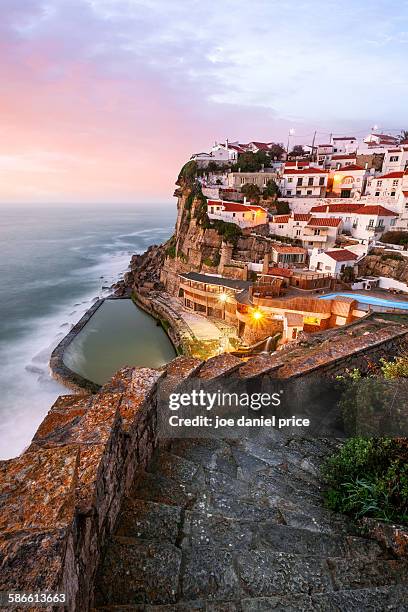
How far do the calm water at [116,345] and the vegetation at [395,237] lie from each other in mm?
25056

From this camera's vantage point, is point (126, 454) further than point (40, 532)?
Yes

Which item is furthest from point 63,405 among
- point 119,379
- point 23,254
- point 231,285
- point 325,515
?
point 23,254

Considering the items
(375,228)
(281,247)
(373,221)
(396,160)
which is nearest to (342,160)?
(396,160)

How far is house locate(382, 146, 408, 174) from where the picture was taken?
142 feet

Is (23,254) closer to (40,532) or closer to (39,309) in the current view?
(39,309)

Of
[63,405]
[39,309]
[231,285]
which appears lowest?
[39,309]

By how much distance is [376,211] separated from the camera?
33875mm

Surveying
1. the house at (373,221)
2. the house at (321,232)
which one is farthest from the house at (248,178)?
the house at (373,221)

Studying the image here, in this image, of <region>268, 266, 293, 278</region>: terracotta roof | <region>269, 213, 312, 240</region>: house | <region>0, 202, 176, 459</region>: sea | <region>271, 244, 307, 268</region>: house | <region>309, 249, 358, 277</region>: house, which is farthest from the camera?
<region>269, 213, 312, 240</region>: house

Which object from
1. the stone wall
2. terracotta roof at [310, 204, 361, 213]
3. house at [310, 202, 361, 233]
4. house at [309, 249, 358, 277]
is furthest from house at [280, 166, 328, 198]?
the stone wall

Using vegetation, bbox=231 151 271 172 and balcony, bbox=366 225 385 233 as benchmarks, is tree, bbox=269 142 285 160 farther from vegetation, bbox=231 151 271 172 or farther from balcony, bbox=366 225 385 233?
balcony, bbox=366 225 385 233

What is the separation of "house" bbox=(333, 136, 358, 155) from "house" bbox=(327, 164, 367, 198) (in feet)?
49.4

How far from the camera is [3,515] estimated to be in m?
2.12

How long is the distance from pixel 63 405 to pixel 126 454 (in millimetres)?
1767
